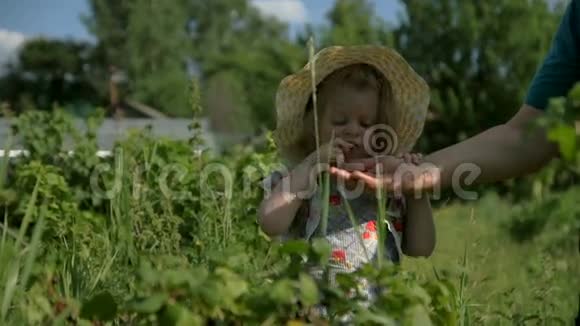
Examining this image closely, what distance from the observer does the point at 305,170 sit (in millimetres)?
2311

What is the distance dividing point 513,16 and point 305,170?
24.3m

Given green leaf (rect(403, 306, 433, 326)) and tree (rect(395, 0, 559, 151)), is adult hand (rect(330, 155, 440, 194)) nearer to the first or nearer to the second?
green leaf (rect(403, 306, 433, 326))

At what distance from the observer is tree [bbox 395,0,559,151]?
24734 millimetres

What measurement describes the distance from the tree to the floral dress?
21788 mm

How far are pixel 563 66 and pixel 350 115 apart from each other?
544 mm

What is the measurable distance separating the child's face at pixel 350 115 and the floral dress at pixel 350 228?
150 mm

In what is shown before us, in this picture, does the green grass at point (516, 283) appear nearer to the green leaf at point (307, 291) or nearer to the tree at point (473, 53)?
the green leaf at point (307, 291)

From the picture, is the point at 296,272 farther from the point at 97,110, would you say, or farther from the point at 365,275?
the point at 97,110

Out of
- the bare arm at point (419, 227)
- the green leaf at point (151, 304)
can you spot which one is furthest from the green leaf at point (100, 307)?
the bare arm at point (419, 227)

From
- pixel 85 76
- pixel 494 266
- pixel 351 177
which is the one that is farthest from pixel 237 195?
pixel 85 76

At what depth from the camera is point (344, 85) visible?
248cm

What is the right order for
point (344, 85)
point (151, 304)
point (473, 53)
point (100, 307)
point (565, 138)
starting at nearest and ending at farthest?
point (565, 138) → point (151, 304) → point (100, 307) → point (344, 85) → point (473, 53)

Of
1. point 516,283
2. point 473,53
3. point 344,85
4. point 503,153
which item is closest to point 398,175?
point 503,153

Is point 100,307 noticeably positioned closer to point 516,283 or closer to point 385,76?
point 385,76
